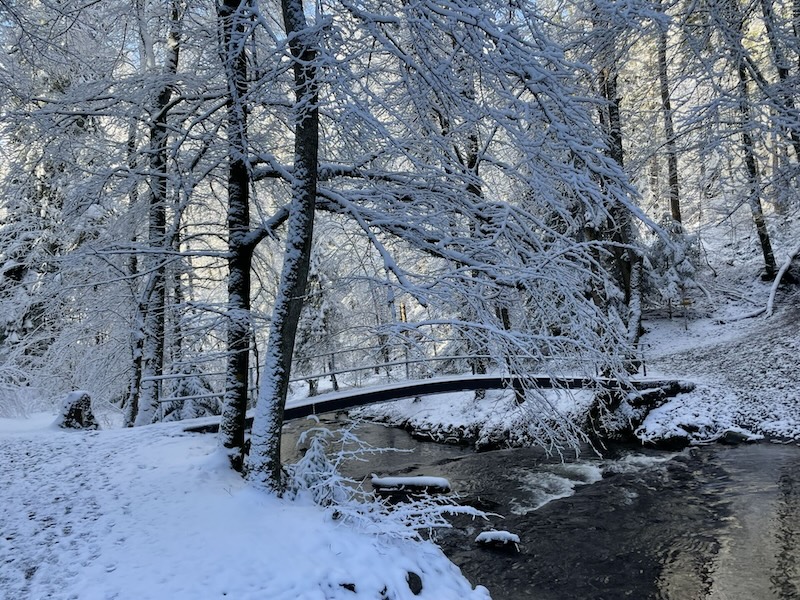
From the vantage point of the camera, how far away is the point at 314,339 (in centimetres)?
2044

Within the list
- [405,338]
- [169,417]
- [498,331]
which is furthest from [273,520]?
[169,417]

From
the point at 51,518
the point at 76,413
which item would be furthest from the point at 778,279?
the point at 76,413

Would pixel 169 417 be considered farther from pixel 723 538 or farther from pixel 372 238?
pixel 723 538

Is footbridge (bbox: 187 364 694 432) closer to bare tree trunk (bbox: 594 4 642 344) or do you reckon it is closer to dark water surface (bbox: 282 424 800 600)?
bare tree trunk (bbox: 594 4 642 344)

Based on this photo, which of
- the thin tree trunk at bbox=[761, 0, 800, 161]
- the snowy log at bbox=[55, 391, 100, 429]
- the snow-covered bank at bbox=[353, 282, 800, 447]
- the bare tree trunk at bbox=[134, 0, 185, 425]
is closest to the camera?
the thin tree trunk at bbox=[761, 0, 800, 161]

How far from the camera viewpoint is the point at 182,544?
4.50m

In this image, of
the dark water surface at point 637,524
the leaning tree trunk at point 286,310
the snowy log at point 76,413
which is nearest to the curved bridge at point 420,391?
the dark water surface at point 637,524

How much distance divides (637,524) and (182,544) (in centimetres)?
678

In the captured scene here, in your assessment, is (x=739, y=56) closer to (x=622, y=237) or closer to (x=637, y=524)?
(x=637, y=524)

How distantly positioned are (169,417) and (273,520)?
9.05 meters

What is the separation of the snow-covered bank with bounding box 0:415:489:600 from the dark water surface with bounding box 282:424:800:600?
8.12 feet

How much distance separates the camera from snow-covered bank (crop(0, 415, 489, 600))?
3.91 m

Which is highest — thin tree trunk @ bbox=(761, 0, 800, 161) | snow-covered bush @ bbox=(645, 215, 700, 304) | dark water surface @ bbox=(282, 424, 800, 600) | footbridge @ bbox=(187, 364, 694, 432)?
thin tree trunk @ bbox=(761, 0, 800, 161)

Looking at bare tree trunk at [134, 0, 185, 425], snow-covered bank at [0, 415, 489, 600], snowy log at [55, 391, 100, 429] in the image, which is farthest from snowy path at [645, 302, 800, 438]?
snowy log at [55, 391, 100, 429]
